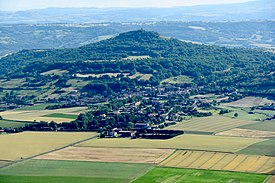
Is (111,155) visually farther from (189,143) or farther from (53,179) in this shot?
(53,179)

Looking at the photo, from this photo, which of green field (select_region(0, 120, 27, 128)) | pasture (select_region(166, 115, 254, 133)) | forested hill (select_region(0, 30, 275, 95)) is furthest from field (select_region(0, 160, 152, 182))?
forested hill (select_region(0, 30, 275, 95))

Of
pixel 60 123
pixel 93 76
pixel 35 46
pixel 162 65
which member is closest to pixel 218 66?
pixel 162 65

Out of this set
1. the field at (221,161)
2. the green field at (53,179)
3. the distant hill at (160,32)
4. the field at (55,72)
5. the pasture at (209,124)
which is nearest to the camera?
the green field at (53,179)

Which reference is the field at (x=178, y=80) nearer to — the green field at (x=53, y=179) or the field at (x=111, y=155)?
the field at (x=111, y=155)

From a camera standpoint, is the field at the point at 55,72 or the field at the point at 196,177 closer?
the field at the point at 196,177

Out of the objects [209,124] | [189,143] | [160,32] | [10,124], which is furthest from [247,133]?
[160,32]

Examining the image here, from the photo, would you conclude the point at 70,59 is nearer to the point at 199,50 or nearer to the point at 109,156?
the point at 199,50

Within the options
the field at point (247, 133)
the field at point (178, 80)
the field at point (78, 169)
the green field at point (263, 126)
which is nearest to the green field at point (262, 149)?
the field at point (247, 133)
